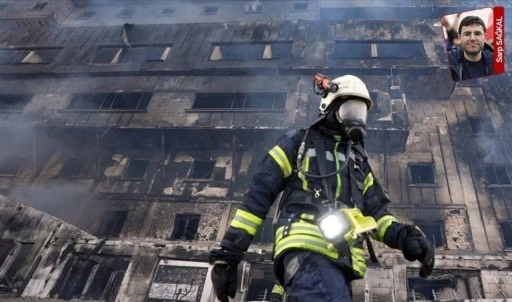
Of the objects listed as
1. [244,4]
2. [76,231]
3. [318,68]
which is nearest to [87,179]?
[76,231]

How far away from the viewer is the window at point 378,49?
57.7ft

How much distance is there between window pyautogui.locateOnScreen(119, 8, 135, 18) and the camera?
1080 inches

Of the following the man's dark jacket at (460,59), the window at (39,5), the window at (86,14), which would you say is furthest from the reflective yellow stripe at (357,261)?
the window at (39,5)

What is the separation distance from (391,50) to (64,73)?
18.0m

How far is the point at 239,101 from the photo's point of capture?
1647cm

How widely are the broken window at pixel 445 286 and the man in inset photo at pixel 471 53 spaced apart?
6.83 meters

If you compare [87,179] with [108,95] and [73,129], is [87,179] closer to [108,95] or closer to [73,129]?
[73,129]

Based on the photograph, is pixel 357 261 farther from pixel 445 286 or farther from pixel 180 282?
pixel 445 286

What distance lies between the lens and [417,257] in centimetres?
339

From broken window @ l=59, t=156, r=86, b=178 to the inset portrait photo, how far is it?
16.4 meters

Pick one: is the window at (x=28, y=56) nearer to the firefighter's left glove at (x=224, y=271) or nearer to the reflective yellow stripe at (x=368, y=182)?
the firefighter's left glove at (x=224, y=271)

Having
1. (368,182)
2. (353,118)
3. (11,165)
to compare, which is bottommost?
(368,182)

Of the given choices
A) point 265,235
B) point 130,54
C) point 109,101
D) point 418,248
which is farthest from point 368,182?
point 130,54

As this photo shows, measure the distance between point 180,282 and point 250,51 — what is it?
13.1 meters
